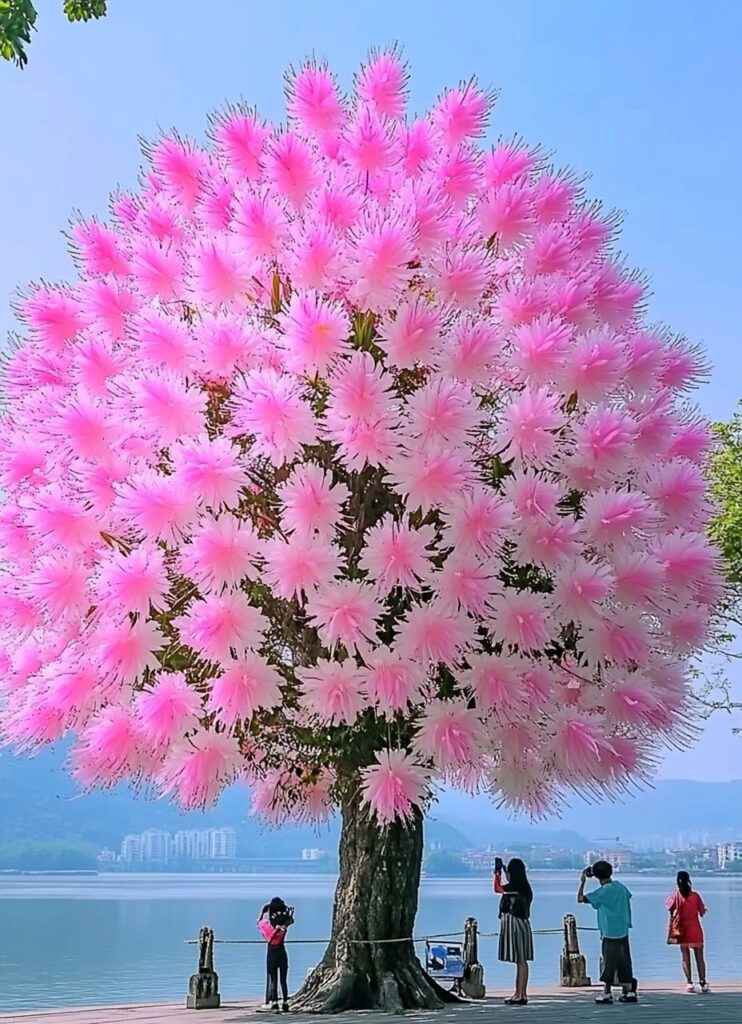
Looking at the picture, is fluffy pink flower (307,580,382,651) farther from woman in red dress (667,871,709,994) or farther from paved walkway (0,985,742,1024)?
woman in red dress (667,871,709,994)

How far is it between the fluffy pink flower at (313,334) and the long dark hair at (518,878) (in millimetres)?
5707

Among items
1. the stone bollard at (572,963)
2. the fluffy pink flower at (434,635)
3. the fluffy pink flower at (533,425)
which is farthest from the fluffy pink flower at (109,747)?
the stone bollard at (572,963)

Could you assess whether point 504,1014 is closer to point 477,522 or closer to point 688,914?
point 688,914

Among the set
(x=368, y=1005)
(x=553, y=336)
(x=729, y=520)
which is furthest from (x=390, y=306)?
(x=729, y=520)

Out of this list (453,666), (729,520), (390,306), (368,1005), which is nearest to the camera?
(453,666)

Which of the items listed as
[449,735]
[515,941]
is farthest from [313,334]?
[515,941]

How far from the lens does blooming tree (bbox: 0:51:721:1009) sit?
32.6ft

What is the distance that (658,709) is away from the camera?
10.7m

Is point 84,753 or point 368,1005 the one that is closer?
point 84,753

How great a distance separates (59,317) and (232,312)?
191 centimetres

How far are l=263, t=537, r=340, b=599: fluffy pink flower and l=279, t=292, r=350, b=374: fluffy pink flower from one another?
1.40m

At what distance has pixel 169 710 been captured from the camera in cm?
991

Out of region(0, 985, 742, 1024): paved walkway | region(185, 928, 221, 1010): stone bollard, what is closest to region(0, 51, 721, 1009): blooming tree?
region(0, 985, 742, 1024): paved walkway

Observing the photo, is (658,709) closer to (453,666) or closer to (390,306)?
(453,666)
